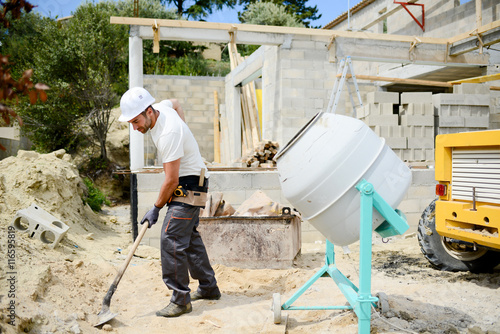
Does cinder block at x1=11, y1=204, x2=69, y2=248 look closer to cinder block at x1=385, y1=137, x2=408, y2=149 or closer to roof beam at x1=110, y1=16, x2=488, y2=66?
roof beam at x1=110, y1=16, x2=488, y2=66

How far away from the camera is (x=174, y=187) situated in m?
3.26

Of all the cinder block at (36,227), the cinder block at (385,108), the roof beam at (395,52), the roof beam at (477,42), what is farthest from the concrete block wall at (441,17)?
the cinder block at (36,227)

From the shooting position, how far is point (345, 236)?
270cm

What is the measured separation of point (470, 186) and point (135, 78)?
505 centimetres

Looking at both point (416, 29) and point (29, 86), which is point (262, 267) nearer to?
point (29, 86)

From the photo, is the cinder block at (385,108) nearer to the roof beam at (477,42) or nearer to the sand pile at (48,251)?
the roof beam at (477,42)

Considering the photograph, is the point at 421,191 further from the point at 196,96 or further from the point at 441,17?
the point at 196,96

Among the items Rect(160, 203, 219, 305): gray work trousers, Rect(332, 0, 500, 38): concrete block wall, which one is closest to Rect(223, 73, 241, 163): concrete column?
Rect(332, 0, 500, 38): concrete block wall

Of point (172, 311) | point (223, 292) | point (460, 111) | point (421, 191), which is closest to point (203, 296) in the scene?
point (223, 292)

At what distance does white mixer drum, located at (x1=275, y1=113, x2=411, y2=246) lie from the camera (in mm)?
2553

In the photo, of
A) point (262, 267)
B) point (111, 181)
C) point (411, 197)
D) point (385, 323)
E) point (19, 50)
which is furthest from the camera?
point (19, 50)

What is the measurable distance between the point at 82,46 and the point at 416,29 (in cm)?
1013

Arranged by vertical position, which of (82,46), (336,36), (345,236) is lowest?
(345,236)

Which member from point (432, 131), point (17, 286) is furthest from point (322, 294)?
point (432, 131)
